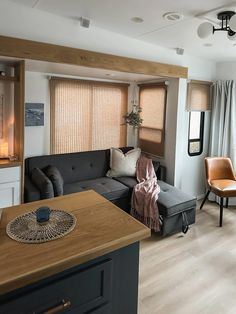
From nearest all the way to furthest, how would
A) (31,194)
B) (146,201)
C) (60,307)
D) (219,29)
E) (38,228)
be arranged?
(60,307) < (38,228) < (219,29) < (31,194) < (146,201)

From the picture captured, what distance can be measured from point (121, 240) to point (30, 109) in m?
2.75

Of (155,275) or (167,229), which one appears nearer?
(155,275)

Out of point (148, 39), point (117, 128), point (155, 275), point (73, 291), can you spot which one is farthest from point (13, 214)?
point (117, 128)

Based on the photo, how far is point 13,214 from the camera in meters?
1.44

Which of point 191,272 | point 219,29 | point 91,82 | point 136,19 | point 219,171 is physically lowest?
point 191,272

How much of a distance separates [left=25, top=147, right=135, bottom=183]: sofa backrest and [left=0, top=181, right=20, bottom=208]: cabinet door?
65 cm

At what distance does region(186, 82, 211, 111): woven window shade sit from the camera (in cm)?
422

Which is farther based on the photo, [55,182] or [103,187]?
[103,187]

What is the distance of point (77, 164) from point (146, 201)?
1.19 m

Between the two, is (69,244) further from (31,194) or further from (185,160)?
(185,160)

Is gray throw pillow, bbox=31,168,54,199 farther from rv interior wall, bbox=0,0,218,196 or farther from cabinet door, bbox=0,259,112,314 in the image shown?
cabinet door, bbox=0,259,112,314

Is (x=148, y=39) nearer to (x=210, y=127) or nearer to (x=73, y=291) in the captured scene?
(x=210, y=127)

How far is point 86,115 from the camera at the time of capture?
4.02 meters

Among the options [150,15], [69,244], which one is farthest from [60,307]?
[150,15]
